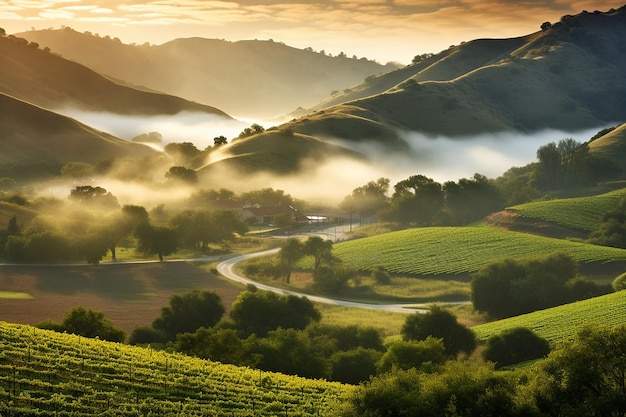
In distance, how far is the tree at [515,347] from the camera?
63625mm

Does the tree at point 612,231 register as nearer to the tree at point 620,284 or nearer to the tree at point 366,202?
the tree at point 620,284

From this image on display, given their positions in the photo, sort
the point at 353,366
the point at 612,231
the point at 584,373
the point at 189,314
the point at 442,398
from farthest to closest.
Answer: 1. the point at 612,231
2. the point at 189,314
3. the point at 353,366
4. the point at 442,398
5. the point at 584,373

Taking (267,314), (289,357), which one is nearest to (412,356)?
(289,357)

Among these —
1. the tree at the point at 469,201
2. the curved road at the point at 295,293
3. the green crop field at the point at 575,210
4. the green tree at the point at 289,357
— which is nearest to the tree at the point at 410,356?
the green tree at the point at 289,357

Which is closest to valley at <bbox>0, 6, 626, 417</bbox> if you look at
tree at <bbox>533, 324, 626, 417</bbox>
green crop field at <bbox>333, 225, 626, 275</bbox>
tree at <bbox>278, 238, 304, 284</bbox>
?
tree at <bbox>533, 324, 626, 417</bbox>

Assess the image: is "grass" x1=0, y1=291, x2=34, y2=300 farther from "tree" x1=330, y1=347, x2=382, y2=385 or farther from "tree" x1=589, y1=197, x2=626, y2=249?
"tree" x1=589, y1=197, x2=626, y2=249

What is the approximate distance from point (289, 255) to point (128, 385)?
231ft

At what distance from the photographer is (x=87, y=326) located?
63.8m

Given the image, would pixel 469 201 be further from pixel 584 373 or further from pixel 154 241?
pixel 584 373

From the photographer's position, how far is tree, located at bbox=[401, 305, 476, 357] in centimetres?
6894

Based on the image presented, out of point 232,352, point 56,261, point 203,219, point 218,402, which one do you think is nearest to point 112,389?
point 218,402

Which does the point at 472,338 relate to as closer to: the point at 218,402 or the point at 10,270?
the point at 218,402

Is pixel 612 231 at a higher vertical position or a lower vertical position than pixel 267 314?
higher

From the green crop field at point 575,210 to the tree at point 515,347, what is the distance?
73580 mm
